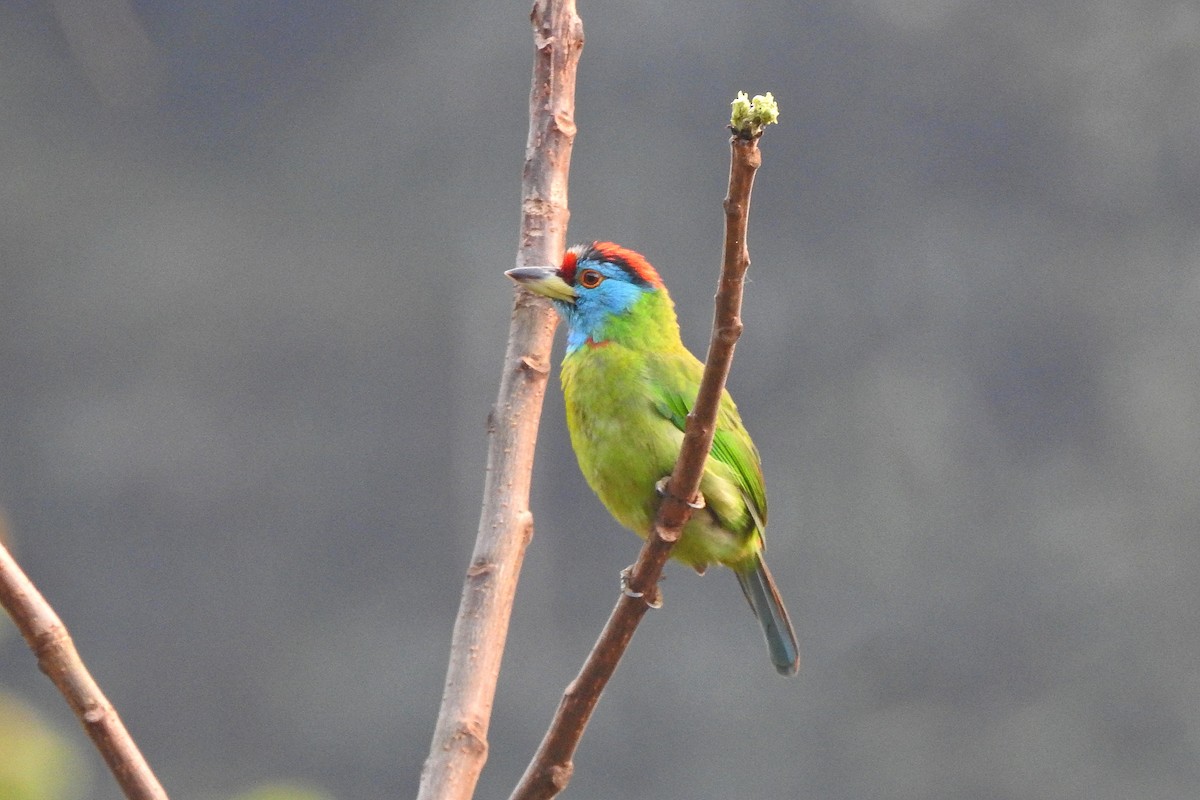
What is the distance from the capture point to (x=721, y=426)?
1673 millimetres

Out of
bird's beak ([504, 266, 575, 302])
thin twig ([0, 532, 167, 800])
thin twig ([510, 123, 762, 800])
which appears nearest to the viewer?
thin twig ([0, 532, 167, 800])

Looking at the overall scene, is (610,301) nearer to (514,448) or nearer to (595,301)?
(595,301)

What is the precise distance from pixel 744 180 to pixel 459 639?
21.2 inches

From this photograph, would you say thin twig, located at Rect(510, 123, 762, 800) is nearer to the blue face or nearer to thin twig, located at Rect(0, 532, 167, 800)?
thin twig, located at Rect(0, 532, 167, 800)

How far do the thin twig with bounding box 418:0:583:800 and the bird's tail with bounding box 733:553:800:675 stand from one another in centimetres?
48

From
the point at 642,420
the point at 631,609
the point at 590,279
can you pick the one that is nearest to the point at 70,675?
the point at 631,609

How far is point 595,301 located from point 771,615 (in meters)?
0.46

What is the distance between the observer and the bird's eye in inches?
66.2

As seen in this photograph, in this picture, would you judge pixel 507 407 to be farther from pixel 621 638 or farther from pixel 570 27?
pixel 570 27

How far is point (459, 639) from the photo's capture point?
3.85 ft

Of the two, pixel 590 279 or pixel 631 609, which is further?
pixel 590 279

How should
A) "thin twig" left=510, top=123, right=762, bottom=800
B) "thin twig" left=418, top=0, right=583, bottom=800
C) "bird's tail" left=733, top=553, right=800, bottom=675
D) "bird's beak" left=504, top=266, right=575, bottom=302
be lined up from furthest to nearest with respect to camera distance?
"bird's tail" left=733, top=553, right=800, bottom=675, "bird's beak" left=504, top=266, right=575, bottom=302, "thin twig" left=418, top=0, right=583, bottom=800, "thin twig" left=510, top=123, right=762, bottom=800

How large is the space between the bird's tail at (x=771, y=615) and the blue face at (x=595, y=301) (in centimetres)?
35

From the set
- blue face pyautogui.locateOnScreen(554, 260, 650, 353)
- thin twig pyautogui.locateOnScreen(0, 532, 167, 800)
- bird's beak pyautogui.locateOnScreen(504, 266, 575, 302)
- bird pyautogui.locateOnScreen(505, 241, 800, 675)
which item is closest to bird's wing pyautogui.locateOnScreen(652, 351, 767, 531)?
bird pyautogui.locateOnScreen(505, 241, 800, 675)
